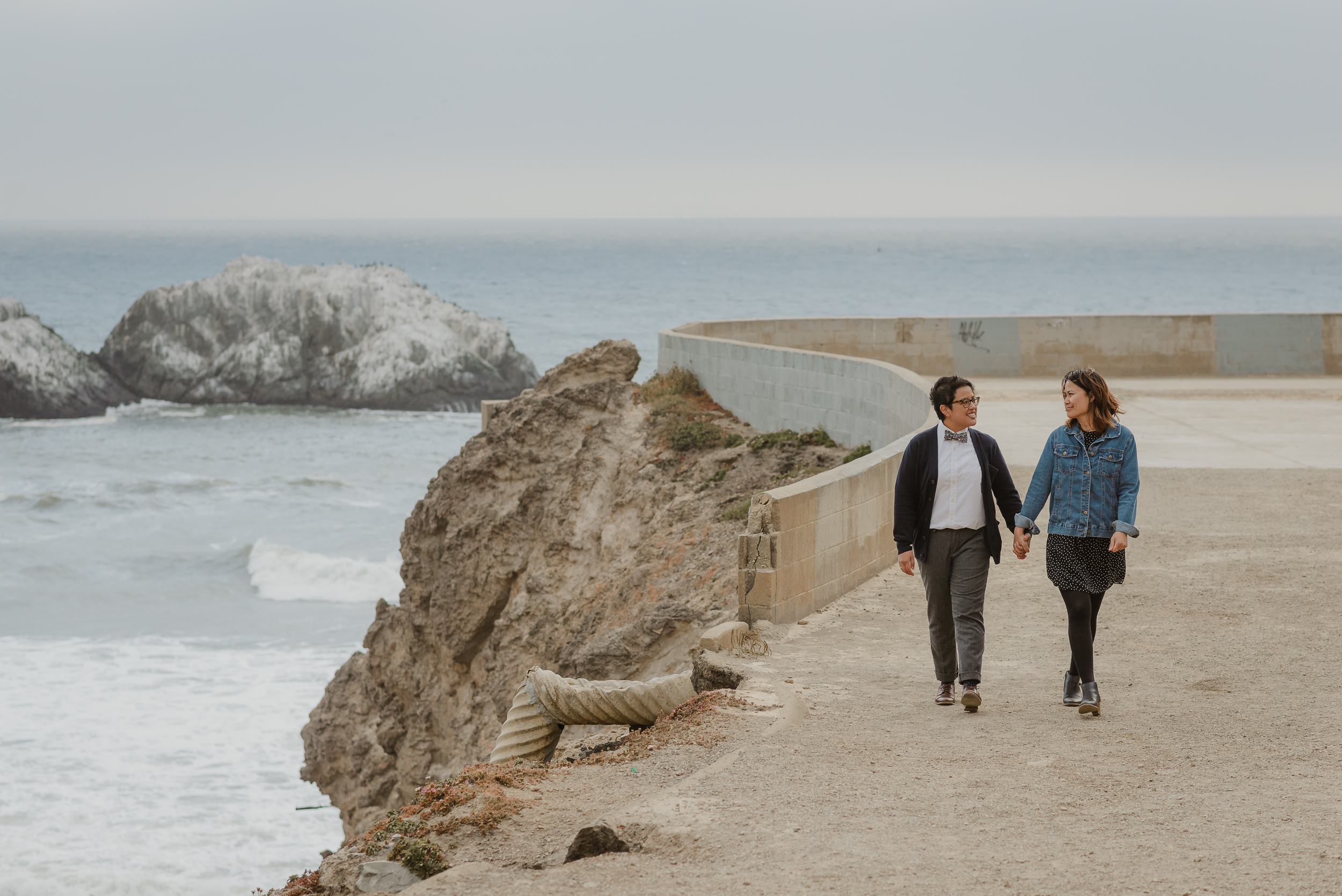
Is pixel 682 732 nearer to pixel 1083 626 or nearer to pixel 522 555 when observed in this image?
pixel 1083 626

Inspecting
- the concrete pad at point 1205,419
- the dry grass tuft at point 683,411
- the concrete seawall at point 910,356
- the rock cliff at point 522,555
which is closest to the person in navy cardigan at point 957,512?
the concrete seawall at point 910,356

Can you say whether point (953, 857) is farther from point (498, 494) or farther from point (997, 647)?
point (498, 494)

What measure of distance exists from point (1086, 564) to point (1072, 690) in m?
A: 0.86

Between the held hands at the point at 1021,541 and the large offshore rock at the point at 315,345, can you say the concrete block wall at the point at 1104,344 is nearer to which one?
the held hands at the point at 1021,541

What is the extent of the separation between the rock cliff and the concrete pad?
2.90 m

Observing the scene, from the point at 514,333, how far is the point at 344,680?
7915cm

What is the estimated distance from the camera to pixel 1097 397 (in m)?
6.92

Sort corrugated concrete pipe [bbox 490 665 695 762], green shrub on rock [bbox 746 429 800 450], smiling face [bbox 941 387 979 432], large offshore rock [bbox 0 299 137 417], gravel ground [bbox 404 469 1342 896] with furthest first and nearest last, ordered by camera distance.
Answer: large offshore rock [bbox 0 299 137 417], green shrub on rock [bbox 746 429 800 450], corrugated concrete pipe [bbox 490 665 695 762], smiling face [bbox 941 387 979 432], gravel ground [bbox 404 469 1342 896]

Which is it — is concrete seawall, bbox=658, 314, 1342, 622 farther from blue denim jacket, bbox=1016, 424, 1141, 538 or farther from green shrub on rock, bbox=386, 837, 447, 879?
green shrub on rock, bbox=386, 837, 447, 879

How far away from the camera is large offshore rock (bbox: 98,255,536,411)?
63531 millimetres

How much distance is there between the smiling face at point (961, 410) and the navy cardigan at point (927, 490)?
0.33ft

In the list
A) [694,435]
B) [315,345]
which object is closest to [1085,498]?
[694,435]

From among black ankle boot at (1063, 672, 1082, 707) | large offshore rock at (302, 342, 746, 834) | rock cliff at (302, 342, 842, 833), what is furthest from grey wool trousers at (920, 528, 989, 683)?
large offshore rock at (302, 342, 746, 834)

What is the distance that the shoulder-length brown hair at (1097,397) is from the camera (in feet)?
22.7
